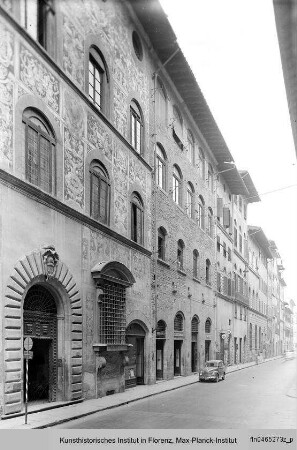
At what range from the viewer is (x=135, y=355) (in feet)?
77.4

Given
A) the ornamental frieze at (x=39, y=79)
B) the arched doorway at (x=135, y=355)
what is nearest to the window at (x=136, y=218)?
the arched doorway at (x=135, y=355)

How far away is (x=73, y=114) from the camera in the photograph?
56.0 feet

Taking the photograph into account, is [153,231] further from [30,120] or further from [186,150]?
[30,120]

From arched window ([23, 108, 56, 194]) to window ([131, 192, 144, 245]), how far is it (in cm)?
736

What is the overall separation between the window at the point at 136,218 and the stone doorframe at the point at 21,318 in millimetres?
6462

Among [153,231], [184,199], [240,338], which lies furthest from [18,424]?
[240,338]

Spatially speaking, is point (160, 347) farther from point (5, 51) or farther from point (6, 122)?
point (5, 51)

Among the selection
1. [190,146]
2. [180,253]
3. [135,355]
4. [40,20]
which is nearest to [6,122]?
[40,20]

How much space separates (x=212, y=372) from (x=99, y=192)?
534 inches

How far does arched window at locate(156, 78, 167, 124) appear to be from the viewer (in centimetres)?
Result: 2719

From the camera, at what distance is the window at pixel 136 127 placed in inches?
910

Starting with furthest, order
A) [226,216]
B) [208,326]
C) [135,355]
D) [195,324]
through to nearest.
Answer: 1. [226,216]
2. [208,326]
3. [195,324]
4. [135,355]

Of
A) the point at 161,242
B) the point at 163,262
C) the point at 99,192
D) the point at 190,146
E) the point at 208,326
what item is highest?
the point at 190,146

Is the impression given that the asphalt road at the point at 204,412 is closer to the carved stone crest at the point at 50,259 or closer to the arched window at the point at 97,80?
the carved stone crest at the point at 50,259
